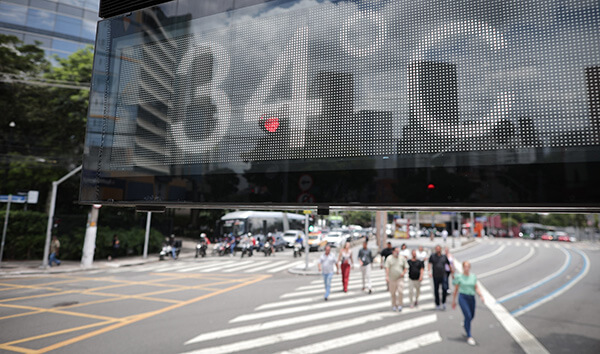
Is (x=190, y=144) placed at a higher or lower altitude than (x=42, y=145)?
lower

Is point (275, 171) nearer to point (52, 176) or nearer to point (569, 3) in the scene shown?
point (569, 3)

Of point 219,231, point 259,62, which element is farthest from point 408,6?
point 219,231

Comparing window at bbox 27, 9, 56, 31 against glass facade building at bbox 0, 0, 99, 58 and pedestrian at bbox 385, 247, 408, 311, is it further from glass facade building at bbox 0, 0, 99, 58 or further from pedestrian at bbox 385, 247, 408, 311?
pedestrian at bbox 385, 247, 408, 311

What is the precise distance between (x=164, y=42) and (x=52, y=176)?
24.3 metres

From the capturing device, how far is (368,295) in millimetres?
11102

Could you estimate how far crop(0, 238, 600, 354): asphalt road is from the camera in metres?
6.22

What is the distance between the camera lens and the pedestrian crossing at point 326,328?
6172 mm

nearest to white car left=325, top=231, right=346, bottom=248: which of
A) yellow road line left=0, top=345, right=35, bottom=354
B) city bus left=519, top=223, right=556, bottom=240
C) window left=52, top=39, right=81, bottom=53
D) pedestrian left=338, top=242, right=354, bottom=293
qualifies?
pedestrian left=338, top=242, right=354, bottom=293

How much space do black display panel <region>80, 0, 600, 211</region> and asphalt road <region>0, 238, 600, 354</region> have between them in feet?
15.8

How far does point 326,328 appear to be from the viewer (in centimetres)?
731

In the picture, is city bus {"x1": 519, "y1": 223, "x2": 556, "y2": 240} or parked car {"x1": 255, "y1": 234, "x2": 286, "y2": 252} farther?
city bus {"x1": 519, "y1": 223, "x2": 556, "y2": 240}

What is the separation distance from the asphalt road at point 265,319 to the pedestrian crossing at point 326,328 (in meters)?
0.02

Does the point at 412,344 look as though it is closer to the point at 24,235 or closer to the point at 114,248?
the point at 114,248

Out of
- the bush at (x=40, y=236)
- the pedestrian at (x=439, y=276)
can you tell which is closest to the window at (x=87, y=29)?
the bush at (x=40, y=236)
